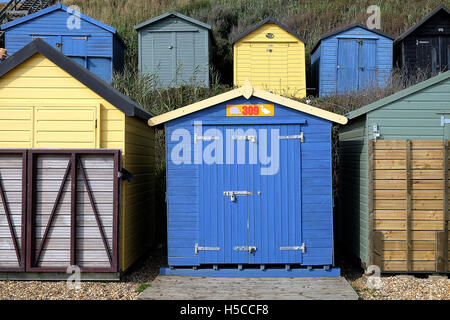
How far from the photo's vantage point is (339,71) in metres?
16.8

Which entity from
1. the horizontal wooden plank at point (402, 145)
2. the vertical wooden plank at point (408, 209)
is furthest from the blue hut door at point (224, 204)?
the vertical wooden plank at point (408, 209)

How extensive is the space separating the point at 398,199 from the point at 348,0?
23.6 m

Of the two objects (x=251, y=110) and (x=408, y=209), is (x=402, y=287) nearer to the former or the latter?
(x=408, y=209)

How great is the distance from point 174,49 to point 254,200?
36.4ft

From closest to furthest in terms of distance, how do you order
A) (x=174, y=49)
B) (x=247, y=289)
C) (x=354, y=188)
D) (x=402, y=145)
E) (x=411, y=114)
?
(x=247, y=289) < (x=402, y=145) < (x=411, y=114) < (x=354, y=188) < (x=174, y=49)

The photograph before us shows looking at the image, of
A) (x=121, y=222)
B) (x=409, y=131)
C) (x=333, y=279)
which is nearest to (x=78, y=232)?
(x=121, y=222)

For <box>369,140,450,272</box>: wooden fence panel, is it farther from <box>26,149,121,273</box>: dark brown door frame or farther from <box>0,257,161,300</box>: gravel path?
<box>26,149,121,273</box>: dark brown door frame

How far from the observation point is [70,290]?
20.1 ft

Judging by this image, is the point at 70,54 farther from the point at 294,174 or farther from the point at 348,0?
the point at 348,0

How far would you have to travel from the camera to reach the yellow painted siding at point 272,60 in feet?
53.9

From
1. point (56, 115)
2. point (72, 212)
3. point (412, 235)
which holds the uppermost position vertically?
point (56, 115)

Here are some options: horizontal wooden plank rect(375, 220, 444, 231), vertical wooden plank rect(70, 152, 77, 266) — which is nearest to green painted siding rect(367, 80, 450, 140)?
horizontal wooden plank rect(375, 220, 444, 231)

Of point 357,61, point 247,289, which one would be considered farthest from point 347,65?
point 247,289

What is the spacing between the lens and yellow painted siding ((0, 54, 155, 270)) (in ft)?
21.6
